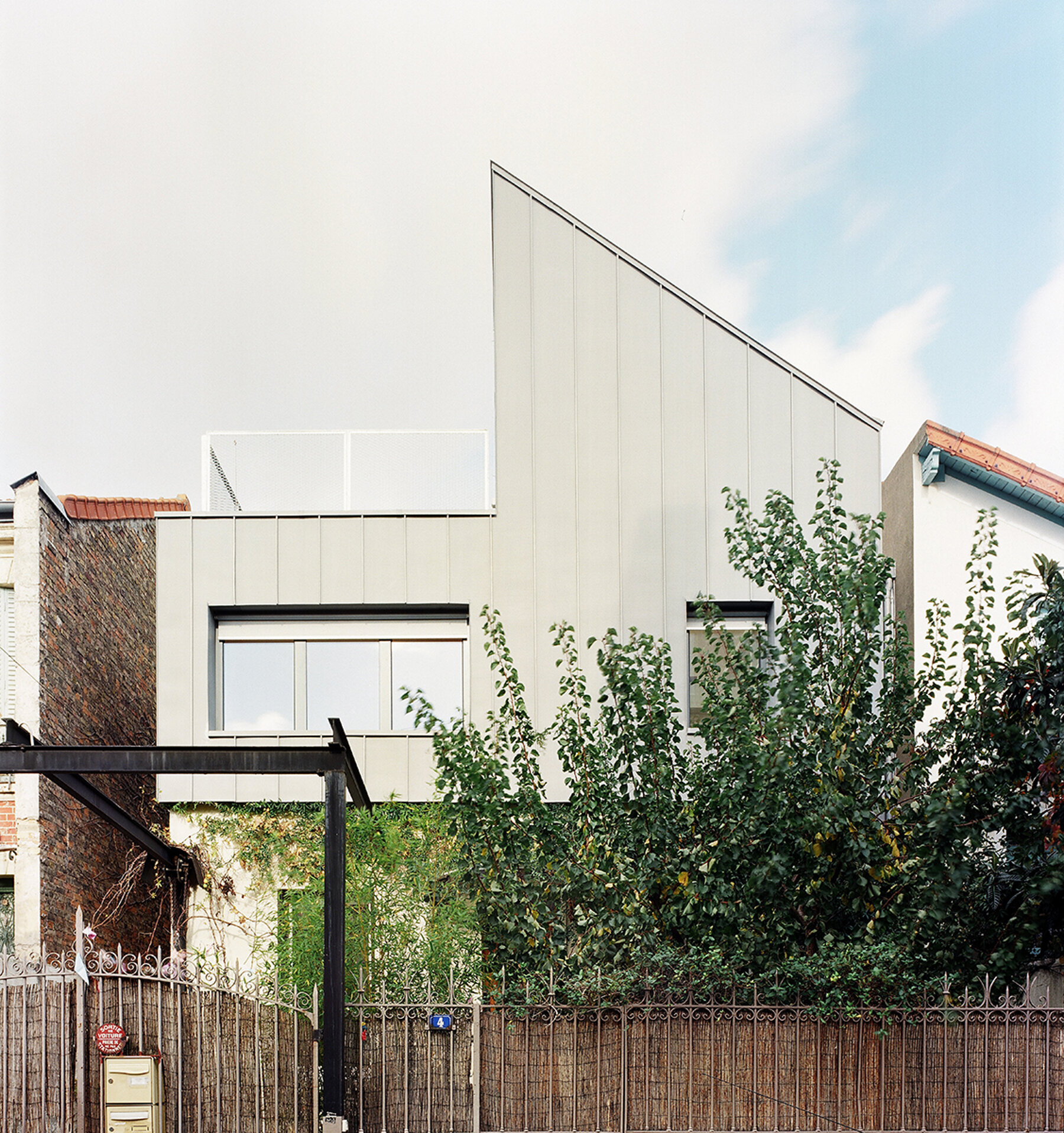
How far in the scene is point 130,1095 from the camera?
29.3 ft

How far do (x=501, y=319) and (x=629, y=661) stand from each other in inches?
226

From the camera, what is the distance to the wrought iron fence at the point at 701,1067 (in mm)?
9836

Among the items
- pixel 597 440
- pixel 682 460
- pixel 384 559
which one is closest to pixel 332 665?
pixel 384 559

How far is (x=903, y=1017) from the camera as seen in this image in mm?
9883

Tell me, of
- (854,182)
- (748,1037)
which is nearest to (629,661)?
(748,1037)

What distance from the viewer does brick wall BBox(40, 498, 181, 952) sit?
1383 cm

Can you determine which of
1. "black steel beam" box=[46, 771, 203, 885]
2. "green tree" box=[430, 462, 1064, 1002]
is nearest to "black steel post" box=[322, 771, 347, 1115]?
"green tree" box=[430, 462, 1064, 1002]

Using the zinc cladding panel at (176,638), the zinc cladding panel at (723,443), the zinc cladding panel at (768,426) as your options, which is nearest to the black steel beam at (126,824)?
the zinc cladding panel at (176,638)

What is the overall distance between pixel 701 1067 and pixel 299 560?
7.55 metres

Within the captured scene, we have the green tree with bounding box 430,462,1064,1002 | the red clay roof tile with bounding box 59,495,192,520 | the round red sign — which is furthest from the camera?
the red clay roof tile with bounding box 59,495,192,520

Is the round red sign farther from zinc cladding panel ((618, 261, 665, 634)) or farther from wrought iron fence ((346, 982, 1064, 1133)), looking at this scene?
zinc cladding panel ((618, 261, 665, 634))

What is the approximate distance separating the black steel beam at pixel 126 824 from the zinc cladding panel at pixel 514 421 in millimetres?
4640

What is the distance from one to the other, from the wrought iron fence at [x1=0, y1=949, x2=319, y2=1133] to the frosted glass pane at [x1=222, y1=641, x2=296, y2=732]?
5.18 meters

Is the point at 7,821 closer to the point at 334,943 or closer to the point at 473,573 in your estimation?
the point at 473,573
